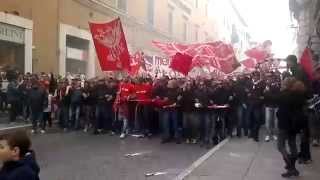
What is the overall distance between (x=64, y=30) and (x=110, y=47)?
1021cm

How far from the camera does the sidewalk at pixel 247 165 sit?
33.1 ft

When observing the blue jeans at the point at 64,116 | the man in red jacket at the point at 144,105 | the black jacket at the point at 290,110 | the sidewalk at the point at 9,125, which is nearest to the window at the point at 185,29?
the sidewalk at the point at 9,125

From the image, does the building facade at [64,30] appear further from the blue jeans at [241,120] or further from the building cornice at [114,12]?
the blue jeans at [241,120]

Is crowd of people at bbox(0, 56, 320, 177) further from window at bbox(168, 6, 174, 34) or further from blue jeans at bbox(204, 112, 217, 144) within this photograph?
window at bbox(168, 6, 174, 34)

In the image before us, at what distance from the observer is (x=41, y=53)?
2686 centimetres

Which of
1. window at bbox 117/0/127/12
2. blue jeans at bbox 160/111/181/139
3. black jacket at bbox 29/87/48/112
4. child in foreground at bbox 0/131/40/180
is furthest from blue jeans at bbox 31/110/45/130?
window at bbox 117/0/127/12

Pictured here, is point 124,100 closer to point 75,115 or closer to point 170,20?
point 75,115

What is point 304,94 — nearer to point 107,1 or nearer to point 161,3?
point 107,1

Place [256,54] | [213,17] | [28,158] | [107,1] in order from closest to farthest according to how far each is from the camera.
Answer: [28,158] → [256,54] → [107,1] → [213,17]

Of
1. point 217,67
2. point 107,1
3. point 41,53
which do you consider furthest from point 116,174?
point 107,1

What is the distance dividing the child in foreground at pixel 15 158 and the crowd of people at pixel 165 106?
403 inches

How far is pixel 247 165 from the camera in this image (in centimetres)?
1139

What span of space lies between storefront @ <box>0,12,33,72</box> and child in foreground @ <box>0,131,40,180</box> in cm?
1996

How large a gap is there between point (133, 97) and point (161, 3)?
2901 centimetres
